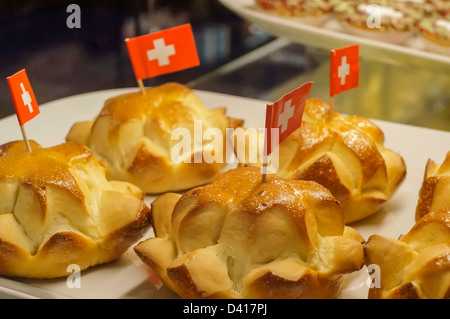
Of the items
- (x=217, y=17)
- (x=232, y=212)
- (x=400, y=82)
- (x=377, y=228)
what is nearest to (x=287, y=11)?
(x=400, y=82)

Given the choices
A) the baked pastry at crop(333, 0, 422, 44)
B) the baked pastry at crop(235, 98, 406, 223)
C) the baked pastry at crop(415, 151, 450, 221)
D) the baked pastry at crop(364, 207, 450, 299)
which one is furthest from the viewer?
the baked pastry at crop(333, 0, 422, 44)

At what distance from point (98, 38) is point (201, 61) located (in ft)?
2.88

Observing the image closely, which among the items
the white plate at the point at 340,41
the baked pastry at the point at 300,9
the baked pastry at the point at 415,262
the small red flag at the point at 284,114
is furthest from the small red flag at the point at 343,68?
the baked pastry at the point at 300,9

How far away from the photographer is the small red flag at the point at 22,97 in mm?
1629

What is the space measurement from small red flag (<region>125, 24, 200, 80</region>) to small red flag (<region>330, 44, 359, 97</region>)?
1.49ft

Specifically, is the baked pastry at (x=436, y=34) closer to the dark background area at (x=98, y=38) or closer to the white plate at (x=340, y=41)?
the white plate at (x=340, y=41)

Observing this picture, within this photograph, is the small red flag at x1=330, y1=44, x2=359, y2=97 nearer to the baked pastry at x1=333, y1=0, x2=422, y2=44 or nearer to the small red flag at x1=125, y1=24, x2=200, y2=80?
the small red flag at x1=125, y1=24, x2=200, y2=80

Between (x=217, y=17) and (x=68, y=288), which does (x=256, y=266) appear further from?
(x=217, y=17)

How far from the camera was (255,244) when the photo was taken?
4.54ft

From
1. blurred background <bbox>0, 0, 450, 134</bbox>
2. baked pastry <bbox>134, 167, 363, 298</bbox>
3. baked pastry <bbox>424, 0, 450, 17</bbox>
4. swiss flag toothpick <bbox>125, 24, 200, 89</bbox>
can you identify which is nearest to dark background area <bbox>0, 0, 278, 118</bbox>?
blurred background <bbox>0, 0, 450, 134</bbox>

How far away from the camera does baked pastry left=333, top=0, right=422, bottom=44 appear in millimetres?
3051

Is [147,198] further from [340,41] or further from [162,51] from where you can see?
[340,41]

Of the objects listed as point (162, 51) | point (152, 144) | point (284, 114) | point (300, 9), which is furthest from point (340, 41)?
point (284, 114)

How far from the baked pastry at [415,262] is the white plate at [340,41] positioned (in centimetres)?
134
